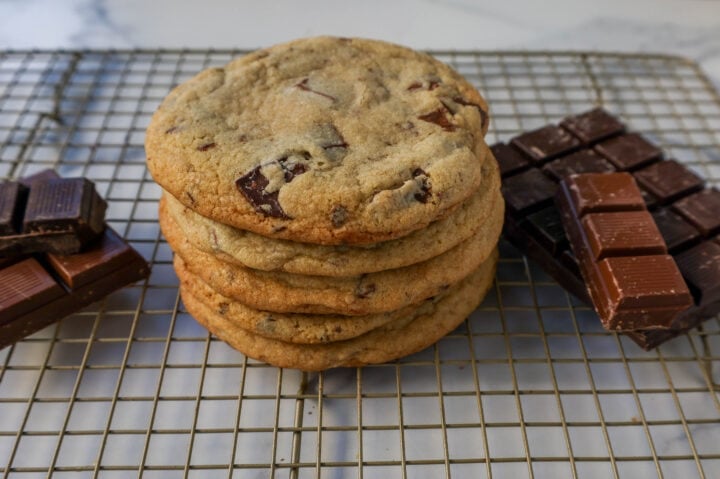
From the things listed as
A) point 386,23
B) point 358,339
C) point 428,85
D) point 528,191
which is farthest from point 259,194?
point 386,23

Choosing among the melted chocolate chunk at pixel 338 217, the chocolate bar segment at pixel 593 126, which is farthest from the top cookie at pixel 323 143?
the chocolate bar segment at pixel 593 126

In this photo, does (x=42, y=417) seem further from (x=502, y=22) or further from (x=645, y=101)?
(x=502, y=22)

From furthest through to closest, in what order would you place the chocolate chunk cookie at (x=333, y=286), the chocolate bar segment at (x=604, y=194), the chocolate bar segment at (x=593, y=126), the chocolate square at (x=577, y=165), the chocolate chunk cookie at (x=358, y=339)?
the chocolate bar segment at (x=593, y=126)
the chocolate square at (x=577, y=165)
the chocolate bar segment at (x=604, y=194)
the chocolate chunk cookie at (x=358, y=339)
the chocolate chunk cookie at (x=333, y=286)

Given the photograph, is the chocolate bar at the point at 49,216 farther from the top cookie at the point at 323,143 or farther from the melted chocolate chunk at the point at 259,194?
the melted chocolate chunk at the point at 259,194

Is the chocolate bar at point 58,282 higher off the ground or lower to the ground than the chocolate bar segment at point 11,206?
lower

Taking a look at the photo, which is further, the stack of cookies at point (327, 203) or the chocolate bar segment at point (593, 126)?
the chocolate bar segment at point (593, 126)

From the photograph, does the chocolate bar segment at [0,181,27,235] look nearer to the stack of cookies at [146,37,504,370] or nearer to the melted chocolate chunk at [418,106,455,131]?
the stack of cookies at [146,37,504,370]

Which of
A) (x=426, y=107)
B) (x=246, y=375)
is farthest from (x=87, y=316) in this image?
(x=426, y=107)
